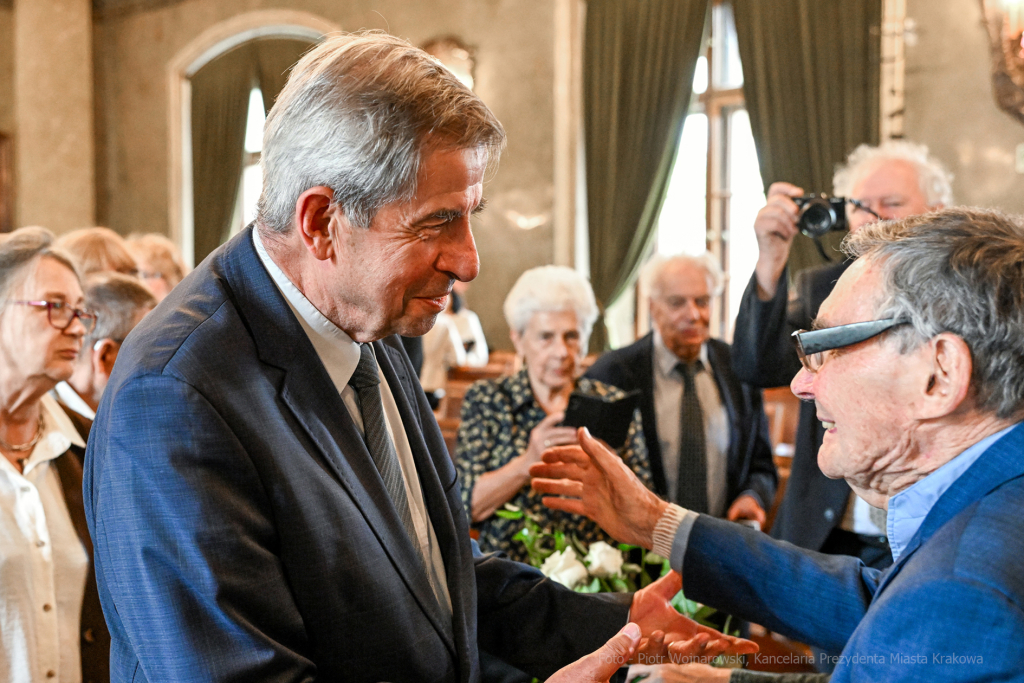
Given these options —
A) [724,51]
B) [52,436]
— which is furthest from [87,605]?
[724,51]

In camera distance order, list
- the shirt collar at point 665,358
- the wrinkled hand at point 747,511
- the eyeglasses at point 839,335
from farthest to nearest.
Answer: the shirt collar at point 665,358, the wrinkled hand at point 747,511, the eyeglasses at point 839,335

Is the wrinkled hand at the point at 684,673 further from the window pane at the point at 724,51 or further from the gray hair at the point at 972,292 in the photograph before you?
the window pane at the point at 724,51

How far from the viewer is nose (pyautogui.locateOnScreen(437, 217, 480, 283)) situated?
1248 mm

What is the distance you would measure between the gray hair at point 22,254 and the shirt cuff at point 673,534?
1539 millimetres

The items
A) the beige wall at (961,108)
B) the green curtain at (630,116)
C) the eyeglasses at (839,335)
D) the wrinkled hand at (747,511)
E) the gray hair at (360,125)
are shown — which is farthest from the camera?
the green curtain at (630,116)

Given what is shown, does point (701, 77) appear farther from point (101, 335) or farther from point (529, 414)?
point (101, 335)

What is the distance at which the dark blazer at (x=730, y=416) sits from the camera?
2.91 m

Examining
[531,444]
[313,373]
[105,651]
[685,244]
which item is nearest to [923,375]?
[313,373]

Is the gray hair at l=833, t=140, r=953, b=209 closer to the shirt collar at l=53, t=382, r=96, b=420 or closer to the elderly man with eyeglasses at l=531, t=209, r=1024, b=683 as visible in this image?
the elderly man with eyeglasses at l=531, t=209, r=1024, b=683

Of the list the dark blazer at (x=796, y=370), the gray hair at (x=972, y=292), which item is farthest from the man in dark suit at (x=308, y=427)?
the dark blazer at (x=796, y=370)

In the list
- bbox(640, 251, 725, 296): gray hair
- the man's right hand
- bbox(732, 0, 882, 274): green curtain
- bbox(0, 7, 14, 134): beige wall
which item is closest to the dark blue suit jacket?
the man's right hand

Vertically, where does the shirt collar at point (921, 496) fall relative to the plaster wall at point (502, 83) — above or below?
below

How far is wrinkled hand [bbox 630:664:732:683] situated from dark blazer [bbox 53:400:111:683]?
1130mm

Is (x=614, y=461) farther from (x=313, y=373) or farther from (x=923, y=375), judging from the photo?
(x=313, y=373)
